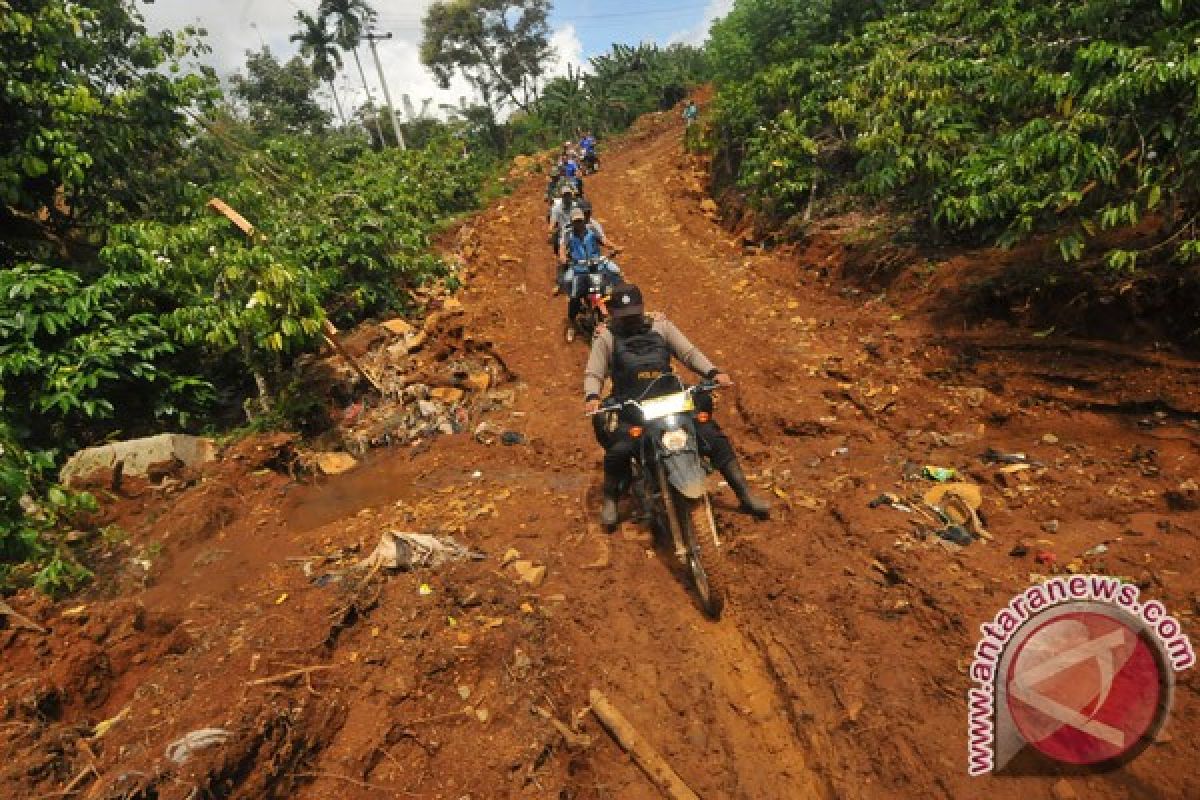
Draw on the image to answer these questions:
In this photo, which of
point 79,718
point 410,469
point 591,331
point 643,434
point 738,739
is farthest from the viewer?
point 591,331

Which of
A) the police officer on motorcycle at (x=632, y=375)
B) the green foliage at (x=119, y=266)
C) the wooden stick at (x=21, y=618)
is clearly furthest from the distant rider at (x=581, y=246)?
the wooden stick at (x=21, y=618)

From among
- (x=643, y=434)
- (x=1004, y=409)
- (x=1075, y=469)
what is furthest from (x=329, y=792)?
(x=1004, y=409)

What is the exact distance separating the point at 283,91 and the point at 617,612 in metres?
38.1

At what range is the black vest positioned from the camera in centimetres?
468

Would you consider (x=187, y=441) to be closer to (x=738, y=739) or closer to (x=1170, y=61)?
(x=738, y=739)

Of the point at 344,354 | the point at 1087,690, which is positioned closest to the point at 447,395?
the point at 344,354

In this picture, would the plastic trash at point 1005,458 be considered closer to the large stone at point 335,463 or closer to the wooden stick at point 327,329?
the large stone at point 335,463

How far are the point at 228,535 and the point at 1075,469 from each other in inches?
298

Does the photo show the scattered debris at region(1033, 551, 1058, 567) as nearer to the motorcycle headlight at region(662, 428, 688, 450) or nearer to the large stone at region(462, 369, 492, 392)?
the motorcycle headlight at region(662, 428, 688, 450)

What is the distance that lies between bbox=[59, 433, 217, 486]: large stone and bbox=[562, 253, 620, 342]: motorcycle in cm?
547

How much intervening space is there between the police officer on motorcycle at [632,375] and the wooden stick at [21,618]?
395cm

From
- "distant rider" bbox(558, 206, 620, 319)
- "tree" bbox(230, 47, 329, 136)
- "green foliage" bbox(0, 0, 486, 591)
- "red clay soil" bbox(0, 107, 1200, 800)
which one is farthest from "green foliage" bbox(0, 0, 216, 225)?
"tree" bbox(230, 47, 329, 136)

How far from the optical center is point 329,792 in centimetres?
297

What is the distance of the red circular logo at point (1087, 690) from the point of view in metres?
2.69
